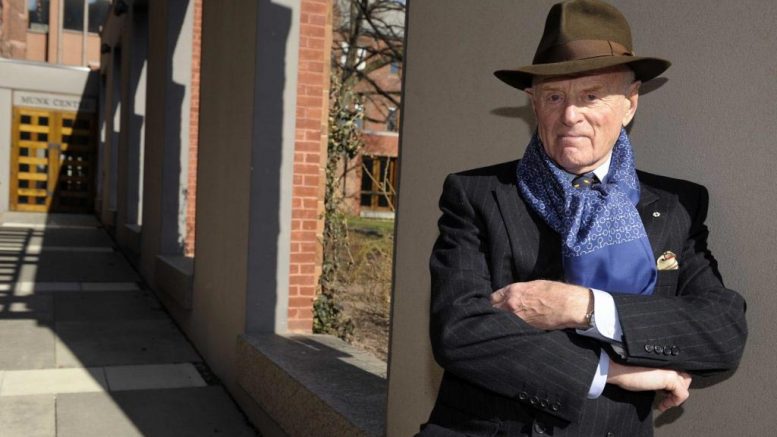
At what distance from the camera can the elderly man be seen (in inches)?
63.2

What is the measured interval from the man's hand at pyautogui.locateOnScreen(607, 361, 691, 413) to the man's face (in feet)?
1.55

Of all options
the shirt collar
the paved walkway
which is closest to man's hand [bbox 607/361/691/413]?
the shirt collar

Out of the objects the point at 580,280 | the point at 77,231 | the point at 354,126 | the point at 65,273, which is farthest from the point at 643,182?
the point at 77,231

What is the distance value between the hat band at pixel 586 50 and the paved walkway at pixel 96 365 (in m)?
3.82

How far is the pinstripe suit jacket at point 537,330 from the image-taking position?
5.24 ft

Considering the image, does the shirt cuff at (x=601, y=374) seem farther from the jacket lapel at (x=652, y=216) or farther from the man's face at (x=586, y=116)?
the man's face at (x=586, y=116)

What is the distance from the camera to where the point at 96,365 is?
5.99m

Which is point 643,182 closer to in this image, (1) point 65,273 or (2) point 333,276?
(2) point 333,276

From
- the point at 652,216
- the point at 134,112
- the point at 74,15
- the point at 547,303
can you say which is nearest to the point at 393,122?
the point at 74,15

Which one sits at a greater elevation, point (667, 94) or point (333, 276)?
point (667, 94)

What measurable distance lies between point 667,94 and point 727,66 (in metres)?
0.18

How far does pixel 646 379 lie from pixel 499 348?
330 millimetres

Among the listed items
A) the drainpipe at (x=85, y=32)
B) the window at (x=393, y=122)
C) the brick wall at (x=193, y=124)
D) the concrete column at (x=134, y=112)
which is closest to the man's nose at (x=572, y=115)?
the brick wall at (x=193, y=124)

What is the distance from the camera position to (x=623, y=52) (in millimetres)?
1702
